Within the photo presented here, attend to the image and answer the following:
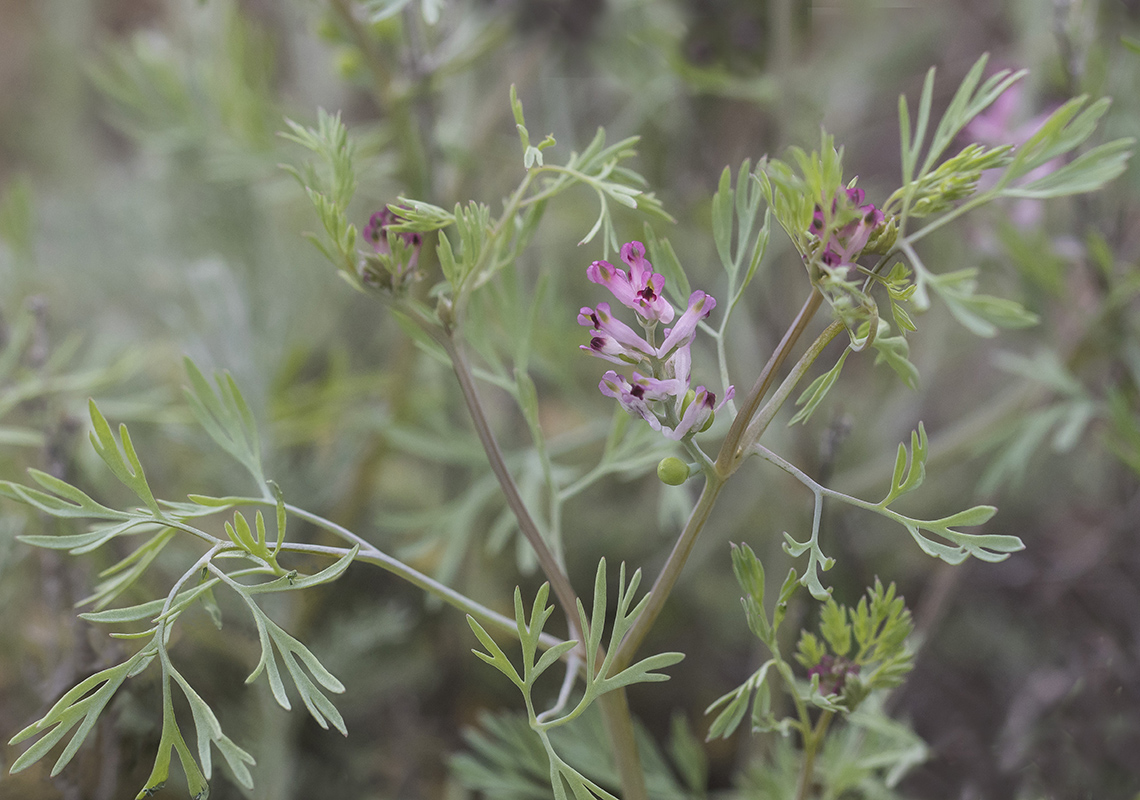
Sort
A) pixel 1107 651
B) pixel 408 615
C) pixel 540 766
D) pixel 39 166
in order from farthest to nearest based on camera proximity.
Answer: pixel 39 166 → pixel 408 615 → pixel 1107 651 → pixel 540 766

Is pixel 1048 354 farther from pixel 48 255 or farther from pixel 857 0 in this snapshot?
pixel 48 255

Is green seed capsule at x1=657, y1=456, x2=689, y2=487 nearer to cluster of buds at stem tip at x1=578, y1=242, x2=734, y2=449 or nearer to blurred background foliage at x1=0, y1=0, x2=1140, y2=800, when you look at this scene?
cluster of buds at stem tip at x1=578, y1=242, x2=734, y2=449

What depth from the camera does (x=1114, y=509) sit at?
62 centimetres

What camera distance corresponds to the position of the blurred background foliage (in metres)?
0.46

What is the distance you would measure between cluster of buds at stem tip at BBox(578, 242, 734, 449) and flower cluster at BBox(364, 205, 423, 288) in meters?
0.08

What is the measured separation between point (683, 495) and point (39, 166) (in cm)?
114

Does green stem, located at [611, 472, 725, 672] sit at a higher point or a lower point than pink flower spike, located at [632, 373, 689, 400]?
lower

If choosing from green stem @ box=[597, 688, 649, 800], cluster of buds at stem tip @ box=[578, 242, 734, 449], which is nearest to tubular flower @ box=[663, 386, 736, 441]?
cluster of buds at stem tip @ box=[578, 242, 734, 449]

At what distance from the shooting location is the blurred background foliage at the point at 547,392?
46cm

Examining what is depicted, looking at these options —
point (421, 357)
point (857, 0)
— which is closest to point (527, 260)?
point (421, 357)

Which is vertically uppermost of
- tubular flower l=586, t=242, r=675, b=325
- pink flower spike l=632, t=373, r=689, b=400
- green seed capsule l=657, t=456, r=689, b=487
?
tubular flower l=586, t=242, r=675, b=325

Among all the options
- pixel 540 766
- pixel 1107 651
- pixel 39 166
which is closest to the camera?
pixel 540 766

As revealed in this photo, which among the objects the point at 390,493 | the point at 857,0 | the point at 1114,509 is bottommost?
the point at 390,493

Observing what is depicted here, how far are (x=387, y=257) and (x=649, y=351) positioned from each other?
10cm
